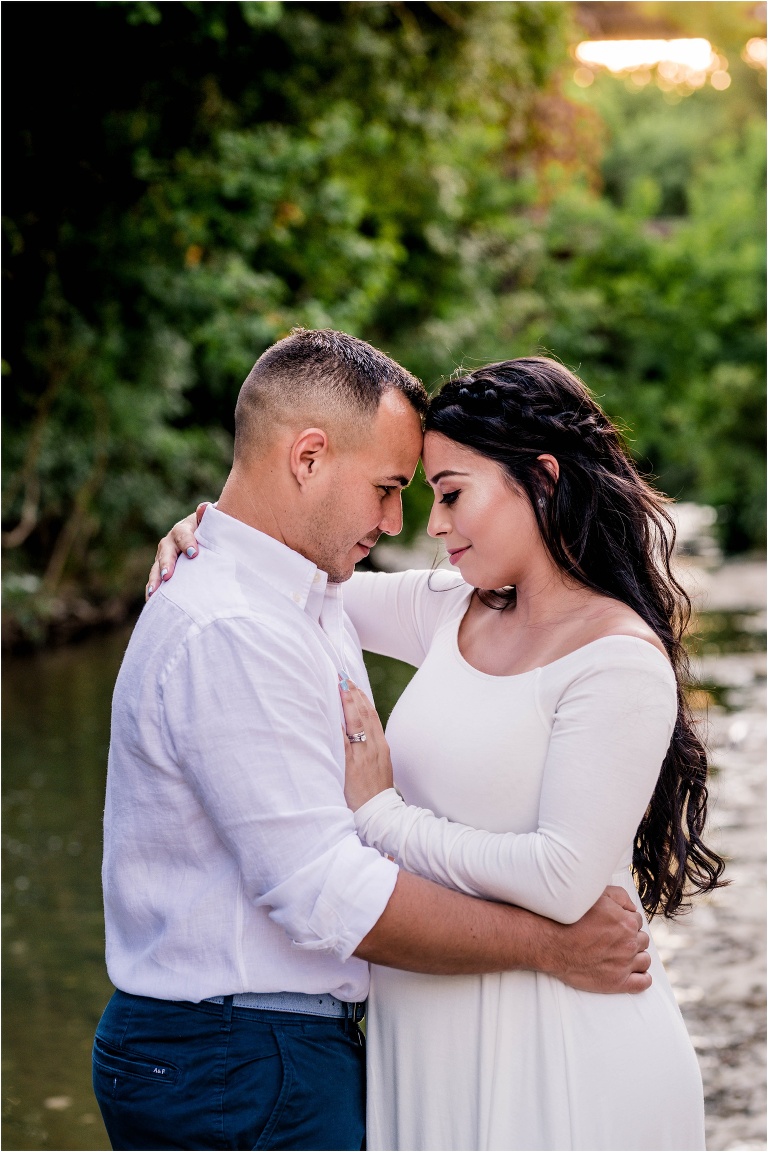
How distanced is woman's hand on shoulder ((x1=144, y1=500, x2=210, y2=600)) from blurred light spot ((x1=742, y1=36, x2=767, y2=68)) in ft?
111

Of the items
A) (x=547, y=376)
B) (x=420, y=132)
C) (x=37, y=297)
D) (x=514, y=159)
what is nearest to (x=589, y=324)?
(x=514, y=159)

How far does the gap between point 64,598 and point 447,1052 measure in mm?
16109

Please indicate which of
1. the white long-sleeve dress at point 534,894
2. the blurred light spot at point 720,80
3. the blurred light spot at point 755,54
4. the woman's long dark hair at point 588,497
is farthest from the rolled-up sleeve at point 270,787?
the blurred light spot at point 720,80

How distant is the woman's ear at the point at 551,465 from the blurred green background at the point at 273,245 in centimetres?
55

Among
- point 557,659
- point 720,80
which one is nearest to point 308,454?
point 557,659

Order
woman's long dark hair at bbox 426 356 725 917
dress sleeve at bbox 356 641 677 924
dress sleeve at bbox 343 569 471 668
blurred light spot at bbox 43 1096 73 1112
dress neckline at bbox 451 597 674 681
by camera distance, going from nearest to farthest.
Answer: dress sleeve at bbox 356 641 677 924
dress neckline at bbox 451 597 674 681
woman's long dark hair at bbox 426 356 725 917
dress sleeve at bbox 343 569 471 668
blurred light spot at bbox 43 1096 73 1112

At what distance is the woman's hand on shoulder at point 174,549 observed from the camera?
7.95ft

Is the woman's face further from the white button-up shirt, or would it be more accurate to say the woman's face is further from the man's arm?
the man's arm

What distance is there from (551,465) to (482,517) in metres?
0.18

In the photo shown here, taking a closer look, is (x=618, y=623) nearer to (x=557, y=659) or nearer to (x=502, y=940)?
(x=557, y=659)

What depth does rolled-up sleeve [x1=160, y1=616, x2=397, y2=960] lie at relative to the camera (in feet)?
6.72

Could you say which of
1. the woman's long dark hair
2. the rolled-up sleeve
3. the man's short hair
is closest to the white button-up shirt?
the rolled-up sleeve

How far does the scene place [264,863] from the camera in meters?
2.05

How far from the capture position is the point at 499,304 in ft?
81.5
